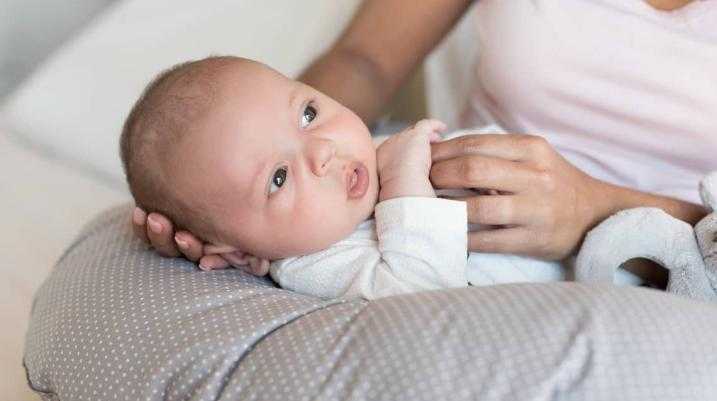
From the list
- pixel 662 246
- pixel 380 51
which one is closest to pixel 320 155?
pixel 662 246

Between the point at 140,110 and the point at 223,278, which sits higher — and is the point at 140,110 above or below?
above

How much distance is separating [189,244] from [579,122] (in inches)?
21.5

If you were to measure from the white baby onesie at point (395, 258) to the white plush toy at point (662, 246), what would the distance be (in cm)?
15

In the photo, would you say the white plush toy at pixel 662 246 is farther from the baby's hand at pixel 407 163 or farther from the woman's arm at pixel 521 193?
the baby's hand at pixel 407 163

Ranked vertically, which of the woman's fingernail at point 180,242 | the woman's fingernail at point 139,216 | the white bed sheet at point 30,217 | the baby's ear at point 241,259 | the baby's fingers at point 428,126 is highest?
the baby's fingers at point 428,126

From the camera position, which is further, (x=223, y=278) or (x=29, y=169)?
(x=29, y=169)

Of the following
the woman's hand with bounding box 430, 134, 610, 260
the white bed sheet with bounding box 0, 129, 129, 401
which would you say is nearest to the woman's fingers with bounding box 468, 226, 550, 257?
the woman's hand with bounding box 430, 134, 610, 260

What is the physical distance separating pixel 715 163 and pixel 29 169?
3.34ft

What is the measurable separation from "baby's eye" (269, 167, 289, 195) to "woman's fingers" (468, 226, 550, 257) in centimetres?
22

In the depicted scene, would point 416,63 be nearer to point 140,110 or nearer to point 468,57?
point 468,57


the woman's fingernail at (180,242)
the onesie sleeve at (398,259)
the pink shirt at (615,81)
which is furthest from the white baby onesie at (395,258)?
the pink shirt at (615,81)

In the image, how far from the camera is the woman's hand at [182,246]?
851 millimetres

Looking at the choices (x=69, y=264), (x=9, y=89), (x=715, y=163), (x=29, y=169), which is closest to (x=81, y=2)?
(x=9, y=89)

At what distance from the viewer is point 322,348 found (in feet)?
2.22
